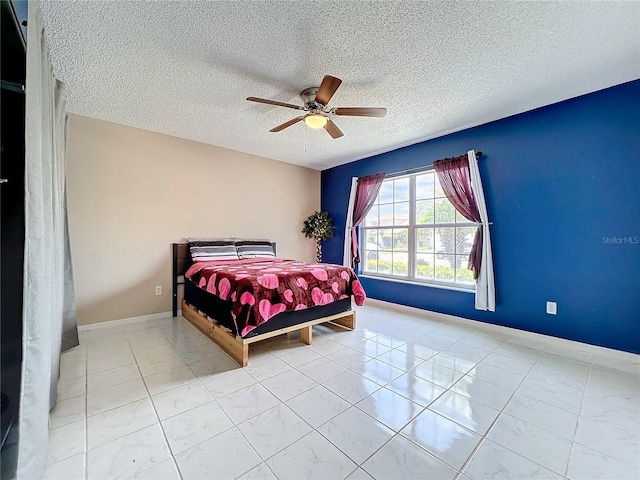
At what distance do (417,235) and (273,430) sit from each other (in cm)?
318

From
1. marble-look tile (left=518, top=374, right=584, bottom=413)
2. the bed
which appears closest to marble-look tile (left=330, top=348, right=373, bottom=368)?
the bed

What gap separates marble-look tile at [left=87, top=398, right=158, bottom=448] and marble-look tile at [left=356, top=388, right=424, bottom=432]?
129 centimetres

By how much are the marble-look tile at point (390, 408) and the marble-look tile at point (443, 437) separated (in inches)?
1.9

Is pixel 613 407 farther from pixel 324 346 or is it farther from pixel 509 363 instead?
pixel 324 346

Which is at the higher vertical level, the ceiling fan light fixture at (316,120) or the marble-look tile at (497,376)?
the ceiling fan light fixture at (316,120)

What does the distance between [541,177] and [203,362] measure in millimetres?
3809

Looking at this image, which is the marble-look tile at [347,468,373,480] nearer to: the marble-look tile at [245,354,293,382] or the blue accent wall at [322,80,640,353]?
the marble-look tile at [245,354,293,382]

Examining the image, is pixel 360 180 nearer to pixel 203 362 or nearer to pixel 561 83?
pixel 561 83

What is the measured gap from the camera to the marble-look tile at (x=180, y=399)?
163 centimetres

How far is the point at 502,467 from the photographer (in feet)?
4.08

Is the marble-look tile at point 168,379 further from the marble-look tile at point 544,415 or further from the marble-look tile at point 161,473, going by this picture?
the marble-look tile at point 544,415

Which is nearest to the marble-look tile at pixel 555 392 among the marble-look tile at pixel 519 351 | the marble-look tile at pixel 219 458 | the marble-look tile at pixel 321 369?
the marble-look tile at pixel 519 351

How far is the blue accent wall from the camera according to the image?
2.32 metres

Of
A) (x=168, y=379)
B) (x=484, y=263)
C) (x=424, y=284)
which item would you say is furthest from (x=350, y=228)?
(x=168, y=379)
